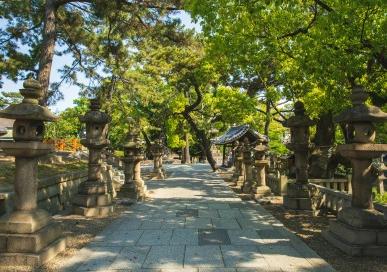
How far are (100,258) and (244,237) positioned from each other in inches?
120

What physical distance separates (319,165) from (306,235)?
9079 mm

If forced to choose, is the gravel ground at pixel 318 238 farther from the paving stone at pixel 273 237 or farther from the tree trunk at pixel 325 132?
the tree trunk at pixel 325 132

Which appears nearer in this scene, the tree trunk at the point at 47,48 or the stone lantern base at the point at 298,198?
the stone lantern base at the point at 298,198

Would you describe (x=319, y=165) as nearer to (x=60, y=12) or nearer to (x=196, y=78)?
(x=196, y=78)

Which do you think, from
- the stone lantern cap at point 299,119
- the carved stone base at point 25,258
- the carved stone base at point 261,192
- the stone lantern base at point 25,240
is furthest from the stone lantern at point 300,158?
the carved stone base at point 25,258

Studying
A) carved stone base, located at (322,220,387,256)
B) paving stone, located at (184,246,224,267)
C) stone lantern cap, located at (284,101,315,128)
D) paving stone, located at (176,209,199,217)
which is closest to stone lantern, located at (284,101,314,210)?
stone lantern cap, located at (284,101,315,128)

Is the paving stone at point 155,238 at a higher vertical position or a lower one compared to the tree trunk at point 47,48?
lower

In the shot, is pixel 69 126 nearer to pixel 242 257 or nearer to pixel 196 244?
pixel 196 244

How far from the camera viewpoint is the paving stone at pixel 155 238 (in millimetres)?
7266

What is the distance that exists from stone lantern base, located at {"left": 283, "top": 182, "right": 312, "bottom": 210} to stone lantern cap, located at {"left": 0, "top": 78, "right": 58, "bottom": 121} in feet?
24.3

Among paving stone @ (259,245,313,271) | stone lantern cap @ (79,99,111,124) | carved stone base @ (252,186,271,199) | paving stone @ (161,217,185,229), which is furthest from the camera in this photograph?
carved stone base @ (252,186,271,199)

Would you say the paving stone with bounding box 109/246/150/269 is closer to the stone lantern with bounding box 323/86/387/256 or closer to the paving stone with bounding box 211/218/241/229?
the paving stone with bounding box 211/218/241/229

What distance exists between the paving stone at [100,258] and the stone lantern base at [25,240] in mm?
662

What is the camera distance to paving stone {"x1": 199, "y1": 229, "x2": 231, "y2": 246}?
734 cm
